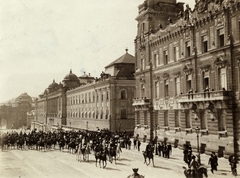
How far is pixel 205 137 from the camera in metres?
Result: 30.0

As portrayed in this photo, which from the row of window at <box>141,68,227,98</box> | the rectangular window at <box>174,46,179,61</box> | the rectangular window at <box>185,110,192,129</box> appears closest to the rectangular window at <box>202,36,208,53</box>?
the row of window at <box>141,68,227,98</box>

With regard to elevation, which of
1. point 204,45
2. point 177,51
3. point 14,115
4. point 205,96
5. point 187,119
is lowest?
point 14,115

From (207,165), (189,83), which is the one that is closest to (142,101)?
(189,83)

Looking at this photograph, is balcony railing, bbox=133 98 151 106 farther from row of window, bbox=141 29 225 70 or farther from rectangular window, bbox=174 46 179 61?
rectangular window, bbox=174 46 179 61

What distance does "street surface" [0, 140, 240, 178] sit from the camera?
20469mm

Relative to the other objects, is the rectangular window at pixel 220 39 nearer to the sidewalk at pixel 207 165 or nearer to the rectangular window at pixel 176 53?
the rectangular window at pixel 176 53

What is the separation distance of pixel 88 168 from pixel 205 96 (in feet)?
44.4

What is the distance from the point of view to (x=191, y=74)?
3259 cm

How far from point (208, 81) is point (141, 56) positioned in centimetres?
1574

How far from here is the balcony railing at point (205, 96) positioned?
26750mm

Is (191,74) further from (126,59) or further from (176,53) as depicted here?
(126,59)

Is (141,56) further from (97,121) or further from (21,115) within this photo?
(21,115)

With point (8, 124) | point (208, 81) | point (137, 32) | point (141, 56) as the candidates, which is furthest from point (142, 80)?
point (8, 124)

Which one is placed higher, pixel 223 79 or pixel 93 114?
pixel 223 79
